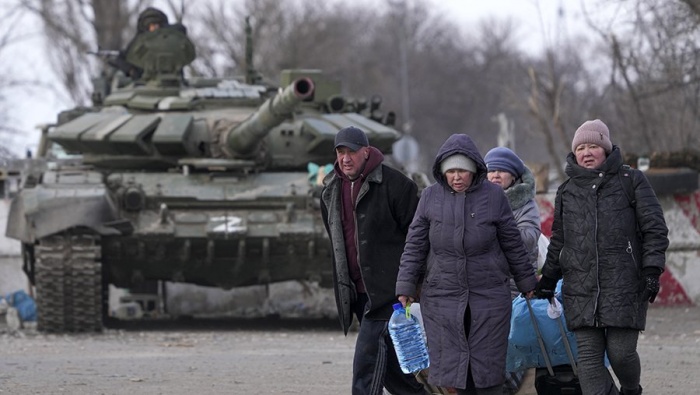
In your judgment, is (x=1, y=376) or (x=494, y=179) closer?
(x=494, y=179)

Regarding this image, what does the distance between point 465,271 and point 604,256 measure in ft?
2.33

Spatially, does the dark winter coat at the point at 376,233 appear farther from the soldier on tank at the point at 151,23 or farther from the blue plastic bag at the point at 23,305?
the soldier on tank at the point at 151,23

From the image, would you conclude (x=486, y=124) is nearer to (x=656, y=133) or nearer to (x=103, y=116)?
(x=656, y=133)

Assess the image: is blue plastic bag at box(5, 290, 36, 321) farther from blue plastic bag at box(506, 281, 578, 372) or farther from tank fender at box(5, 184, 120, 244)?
blue plastic bag at box(506, 281, 578, 372)

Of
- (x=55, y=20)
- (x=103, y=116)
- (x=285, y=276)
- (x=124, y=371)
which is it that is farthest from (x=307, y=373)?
(x=55, y=20)

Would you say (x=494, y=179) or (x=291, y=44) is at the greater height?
(x=291, y=44)

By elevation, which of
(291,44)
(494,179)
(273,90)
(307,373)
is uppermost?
(291,44)

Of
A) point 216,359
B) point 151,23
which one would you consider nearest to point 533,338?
point 216,359

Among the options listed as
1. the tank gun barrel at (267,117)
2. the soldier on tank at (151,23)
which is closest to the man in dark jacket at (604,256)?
the tank gun barrel at (267,117)

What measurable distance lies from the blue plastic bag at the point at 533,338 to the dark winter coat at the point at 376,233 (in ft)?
2.24

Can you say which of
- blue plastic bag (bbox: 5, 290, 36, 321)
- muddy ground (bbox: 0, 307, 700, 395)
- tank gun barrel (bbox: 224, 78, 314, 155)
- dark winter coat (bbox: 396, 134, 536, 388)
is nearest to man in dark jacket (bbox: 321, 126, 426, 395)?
dark winter coat (bbox: 396, 134, 536, 388)

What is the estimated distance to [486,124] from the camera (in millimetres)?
86688

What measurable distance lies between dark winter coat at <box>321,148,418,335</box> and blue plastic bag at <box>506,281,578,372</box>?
683 mm

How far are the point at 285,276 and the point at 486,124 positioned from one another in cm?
7037
